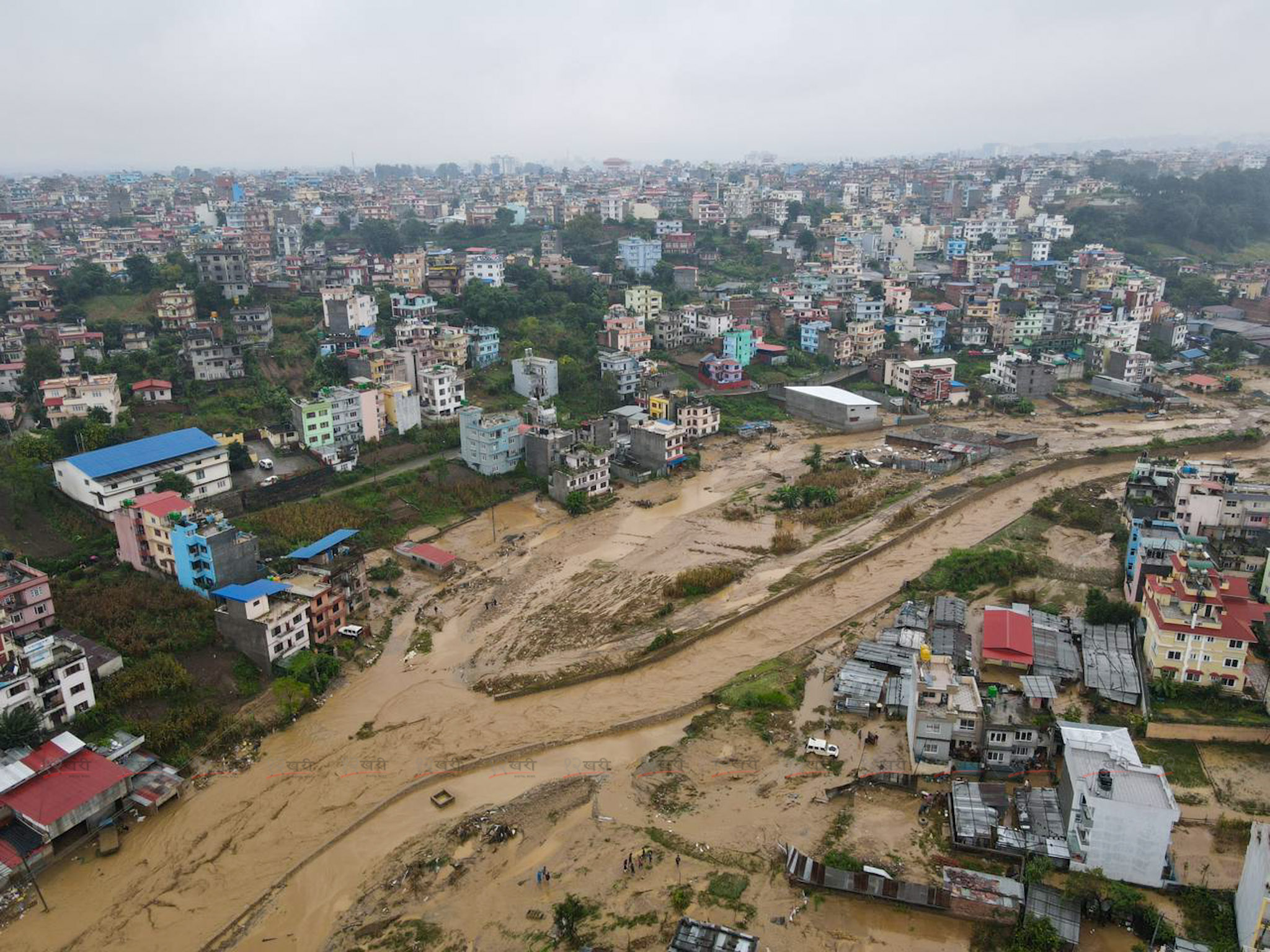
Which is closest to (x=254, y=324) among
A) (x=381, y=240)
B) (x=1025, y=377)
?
(x=381, y=240)

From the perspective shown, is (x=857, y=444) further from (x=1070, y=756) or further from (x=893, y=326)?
(x=1070, y=756)

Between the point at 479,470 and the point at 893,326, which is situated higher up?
the point at 893,326

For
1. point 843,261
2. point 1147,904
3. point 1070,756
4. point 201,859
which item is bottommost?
point 201,859

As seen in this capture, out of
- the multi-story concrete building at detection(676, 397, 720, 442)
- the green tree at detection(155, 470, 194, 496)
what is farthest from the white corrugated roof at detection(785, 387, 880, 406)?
the green tree at detection(155, 470, 194, 496)

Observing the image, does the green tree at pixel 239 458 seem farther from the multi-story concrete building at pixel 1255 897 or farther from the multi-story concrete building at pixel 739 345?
the multi-story concrete building at pixel 1255 897

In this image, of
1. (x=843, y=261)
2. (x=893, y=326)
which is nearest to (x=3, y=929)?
(x=893, y=326)

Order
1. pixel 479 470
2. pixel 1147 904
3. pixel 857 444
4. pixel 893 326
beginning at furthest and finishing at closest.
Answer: pixel 893 326 < pixel 857 444 < pixel 479 470 < pixel 1147 904

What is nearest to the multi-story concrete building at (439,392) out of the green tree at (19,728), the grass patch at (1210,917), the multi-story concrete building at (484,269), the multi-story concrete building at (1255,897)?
the multi-story concrete building at (484,269)
